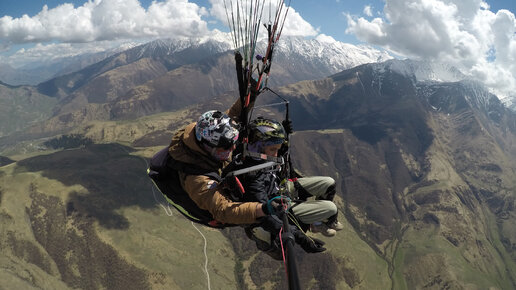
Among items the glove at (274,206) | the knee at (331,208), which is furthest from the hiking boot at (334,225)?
the glove at (274,206)

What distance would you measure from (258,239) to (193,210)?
241 cm

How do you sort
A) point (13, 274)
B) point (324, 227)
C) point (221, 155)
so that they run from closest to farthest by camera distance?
point (221, 155), point (324, 227), point (13, 274)

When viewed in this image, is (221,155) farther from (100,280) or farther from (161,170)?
(100,280)

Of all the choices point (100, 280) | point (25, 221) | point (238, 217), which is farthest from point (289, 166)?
point (25, 221)

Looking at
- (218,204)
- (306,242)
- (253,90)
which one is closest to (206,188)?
(218,204)

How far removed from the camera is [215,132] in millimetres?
8852

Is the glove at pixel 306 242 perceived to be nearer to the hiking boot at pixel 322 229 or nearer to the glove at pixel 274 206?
the glove at pixel 274 206

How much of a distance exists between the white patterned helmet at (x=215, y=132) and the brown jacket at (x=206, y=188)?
1.04 ft

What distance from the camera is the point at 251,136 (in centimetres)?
1030

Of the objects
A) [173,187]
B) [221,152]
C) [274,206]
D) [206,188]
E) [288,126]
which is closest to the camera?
[274,206]

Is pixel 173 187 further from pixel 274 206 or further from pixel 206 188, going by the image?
pixel 274 206

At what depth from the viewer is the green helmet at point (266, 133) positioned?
1001cm

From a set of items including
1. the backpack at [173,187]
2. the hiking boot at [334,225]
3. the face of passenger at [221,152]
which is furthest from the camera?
the hiking boot at [334,225]

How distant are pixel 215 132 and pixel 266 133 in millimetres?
1933
